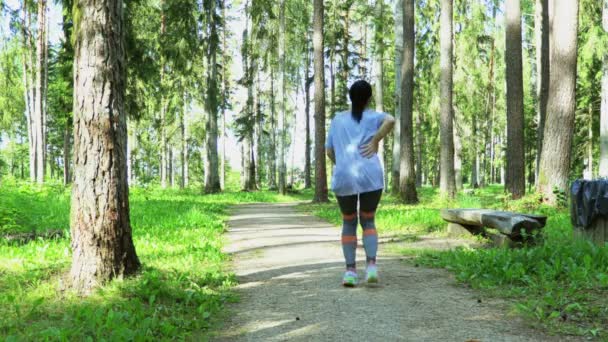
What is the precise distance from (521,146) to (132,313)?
12.0 meters

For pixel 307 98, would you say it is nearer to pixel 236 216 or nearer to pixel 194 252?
pixel 236 216

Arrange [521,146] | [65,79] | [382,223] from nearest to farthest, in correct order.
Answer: [382,223], [521,146], [65,79]

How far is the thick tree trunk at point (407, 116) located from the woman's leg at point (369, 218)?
11.2 metres

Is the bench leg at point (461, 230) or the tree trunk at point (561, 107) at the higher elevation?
the tree trunk at point (561, 107)

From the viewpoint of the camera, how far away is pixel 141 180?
78.7 feet

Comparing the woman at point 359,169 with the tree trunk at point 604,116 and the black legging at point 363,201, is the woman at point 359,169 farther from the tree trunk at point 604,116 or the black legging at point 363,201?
the tree trunk at point 604,116

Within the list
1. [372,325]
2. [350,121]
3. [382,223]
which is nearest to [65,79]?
[382,223]

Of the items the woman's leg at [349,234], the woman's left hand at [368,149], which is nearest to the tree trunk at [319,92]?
the woman's leg at [349,234]

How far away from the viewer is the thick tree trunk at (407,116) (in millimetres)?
15867

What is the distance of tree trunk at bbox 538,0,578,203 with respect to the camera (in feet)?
34.8

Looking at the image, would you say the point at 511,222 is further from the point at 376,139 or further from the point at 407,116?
the point at 407,116

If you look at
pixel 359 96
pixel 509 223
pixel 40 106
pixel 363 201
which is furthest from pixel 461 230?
pixel 40 106

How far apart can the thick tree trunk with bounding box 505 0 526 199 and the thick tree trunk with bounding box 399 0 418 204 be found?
323cm

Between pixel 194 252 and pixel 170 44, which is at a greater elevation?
pixel 170 44
